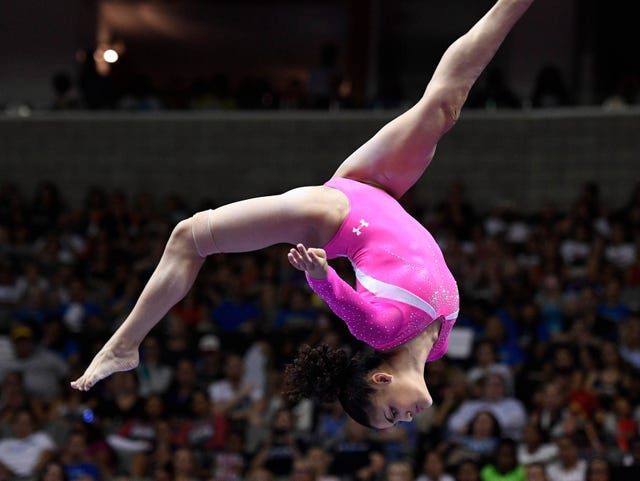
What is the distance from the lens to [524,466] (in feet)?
23.5

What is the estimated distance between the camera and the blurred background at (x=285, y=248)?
25.7ft

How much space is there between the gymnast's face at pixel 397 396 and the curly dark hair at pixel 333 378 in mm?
36

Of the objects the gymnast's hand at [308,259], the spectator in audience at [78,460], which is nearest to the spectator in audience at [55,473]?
the spectator in audience at [78,460]

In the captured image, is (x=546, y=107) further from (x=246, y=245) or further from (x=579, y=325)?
(x=246, y=245)

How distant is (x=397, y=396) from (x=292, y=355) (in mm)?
4554

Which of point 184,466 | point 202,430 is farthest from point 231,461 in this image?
point 202,430

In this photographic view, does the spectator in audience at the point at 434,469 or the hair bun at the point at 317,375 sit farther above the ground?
the hair bun at the point at 317,375

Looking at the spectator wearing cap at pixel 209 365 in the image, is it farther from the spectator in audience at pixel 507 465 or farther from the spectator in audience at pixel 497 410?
the spectator in audience at pixel 507 465

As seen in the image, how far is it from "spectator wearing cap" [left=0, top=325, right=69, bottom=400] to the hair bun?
511cm

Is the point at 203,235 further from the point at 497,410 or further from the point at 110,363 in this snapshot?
the point at 497,410

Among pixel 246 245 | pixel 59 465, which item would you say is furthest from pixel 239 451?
pixel 246 245

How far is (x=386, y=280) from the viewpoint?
158 inches

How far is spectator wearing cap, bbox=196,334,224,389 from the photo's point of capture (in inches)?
347

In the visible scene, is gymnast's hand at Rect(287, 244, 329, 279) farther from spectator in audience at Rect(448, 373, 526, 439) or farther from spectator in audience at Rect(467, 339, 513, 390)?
spectator in audience at Rect(467, 339, 513, 390)
